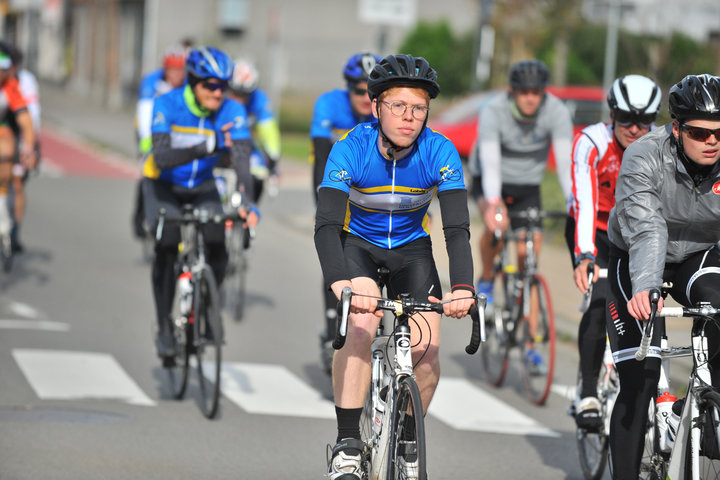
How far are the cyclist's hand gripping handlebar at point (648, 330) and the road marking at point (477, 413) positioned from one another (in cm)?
285

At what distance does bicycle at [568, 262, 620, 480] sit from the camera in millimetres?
6430

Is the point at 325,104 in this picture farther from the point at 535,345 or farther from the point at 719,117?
the point at 719,117

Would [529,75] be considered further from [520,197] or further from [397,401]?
[397,401]

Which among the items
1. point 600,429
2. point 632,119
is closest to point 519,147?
point 632,119

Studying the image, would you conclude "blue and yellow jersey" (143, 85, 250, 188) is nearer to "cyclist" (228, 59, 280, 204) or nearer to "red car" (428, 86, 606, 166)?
"cyclist" (228, 59, 280, 204)

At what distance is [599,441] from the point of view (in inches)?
256

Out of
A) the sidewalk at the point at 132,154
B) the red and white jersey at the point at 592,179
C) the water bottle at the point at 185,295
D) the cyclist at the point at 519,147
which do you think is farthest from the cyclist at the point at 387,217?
the sidewalk at the point at 132,154

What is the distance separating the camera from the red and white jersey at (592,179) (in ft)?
20.8

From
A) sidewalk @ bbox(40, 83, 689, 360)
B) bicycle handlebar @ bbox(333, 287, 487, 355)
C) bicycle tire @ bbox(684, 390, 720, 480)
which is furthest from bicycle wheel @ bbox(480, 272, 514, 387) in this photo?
bicycle tire @ bbox(684, 390, 720, 480)

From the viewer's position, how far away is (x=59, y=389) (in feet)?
26.9

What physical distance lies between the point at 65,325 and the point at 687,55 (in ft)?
37.2

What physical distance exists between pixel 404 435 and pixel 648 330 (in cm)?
104

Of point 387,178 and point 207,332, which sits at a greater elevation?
point 387,178

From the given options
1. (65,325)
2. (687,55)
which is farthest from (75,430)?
(687,55)
